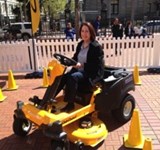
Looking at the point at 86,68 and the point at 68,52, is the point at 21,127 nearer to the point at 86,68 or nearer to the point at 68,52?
the point at 86,68

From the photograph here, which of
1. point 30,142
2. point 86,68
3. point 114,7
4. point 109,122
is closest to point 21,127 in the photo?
point 30,142

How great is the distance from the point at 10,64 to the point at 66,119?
5.36m

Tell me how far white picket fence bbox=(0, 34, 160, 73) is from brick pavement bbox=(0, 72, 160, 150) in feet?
4.25

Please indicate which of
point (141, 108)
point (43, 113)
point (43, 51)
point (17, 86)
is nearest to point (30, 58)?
point (43, 51)

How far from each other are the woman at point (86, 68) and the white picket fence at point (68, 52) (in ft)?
12.5

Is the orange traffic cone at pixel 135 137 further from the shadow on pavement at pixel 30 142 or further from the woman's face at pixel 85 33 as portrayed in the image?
the woman's face at pixel 85 33

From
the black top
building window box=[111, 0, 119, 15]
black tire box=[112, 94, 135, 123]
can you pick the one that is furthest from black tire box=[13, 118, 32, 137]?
building window box=[111, 0, 119, 15]

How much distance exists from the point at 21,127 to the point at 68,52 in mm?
4409

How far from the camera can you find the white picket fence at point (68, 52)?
8.33m

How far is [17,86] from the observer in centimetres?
730

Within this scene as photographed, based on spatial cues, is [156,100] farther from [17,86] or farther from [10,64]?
[10,64]

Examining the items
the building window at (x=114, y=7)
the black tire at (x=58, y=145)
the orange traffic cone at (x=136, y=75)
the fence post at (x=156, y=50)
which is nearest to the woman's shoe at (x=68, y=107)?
the black tire at (x=58, y=145)

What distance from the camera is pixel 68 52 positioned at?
8.38 meters

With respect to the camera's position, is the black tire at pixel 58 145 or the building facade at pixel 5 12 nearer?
the black tire at pixel 58 145
